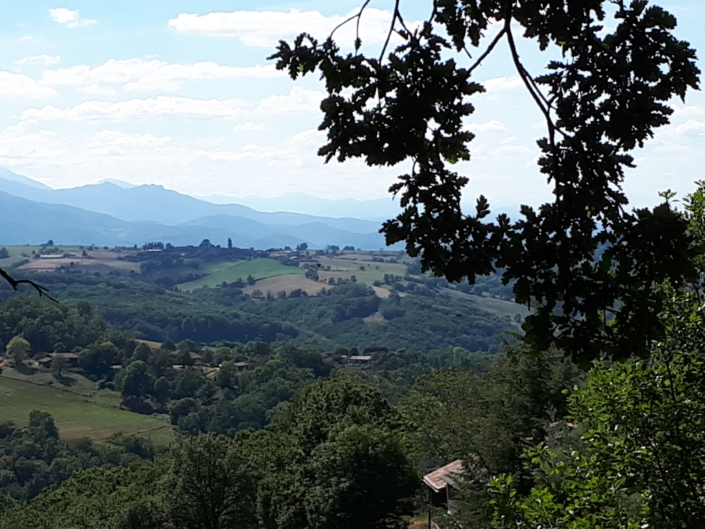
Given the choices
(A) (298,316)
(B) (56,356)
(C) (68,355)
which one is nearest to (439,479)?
(B) (56,356)

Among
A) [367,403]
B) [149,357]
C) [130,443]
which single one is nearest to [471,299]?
[149,357]

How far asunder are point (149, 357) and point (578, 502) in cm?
10683

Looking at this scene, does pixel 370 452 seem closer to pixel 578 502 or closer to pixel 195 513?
pixel 195 513

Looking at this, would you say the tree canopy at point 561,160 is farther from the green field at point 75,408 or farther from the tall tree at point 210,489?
the green field at point 75,408

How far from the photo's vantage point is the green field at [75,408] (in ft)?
271

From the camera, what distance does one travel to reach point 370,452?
1065 inches

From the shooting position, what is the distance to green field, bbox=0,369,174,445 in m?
82.6

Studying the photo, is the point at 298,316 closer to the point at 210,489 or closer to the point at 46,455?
the point at 46,455

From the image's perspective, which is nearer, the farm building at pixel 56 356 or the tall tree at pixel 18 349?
the tall tree at pixel 18 349

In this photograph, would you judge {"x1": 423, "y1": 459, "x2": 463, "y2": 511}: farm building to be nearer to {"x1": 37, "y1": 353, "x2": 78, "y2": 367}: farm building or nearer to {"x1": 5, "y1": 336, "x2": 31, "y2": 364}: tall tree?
{"x1": 37, "y1": 353, "x2": 78, "y2": 367}: farm building

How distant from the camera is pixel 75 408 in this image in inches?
3561

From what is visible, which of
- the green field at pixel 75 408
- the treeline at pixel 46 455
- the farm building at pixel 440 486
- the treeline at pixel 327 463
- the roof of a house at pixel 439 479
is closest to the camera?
the treeline at pixel 327 463

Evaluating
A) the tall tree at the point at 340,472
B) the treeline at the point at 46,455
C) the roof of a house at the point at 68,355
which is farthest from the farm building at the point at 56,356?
the tall tree at the point at 340,472

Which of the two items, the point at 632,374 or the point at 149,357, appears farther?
the point at 149,357
